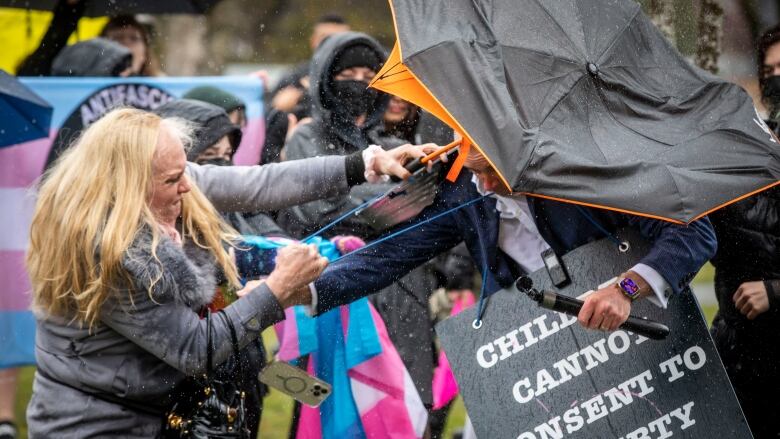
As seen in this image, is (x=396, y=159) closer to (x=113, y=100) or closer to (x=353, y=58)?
(x=353, y=58)

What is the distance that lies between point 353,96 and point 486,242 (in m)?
1.97

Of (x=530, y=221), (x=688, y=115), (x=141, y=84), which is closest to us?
(x=688, y=115)

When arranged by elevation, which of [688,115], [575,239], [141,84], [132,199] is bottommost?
[575,239]

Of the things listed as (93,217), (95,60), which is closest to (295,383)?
(93,217)

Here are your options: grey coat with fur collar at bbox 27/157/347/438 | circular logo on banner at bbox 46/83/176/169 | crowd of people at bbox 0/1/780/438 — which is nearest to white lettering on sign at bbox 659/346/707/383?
crowd of people at bbox 0/1/780/438

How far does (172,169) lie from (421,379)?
81.3 inches

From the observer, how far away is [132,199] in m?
3.70

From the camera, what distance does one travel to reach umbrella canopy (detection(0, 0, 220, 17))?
8023mm

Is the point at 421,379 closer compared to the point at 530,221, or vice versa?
the point at 530,221

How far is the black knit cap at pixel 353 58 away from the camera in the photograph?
5828mm

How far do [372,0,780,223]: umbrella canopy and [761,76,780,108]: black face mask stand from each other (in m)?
1.42

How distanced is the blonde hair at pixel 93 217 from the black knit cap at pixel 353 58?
203cm

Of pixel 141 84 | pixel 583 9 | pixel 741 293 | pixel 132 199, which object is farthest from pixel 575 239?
A: pixel 141 84

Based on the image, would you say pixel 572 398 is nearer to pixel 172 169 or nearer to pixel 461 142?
pixel 461 142
